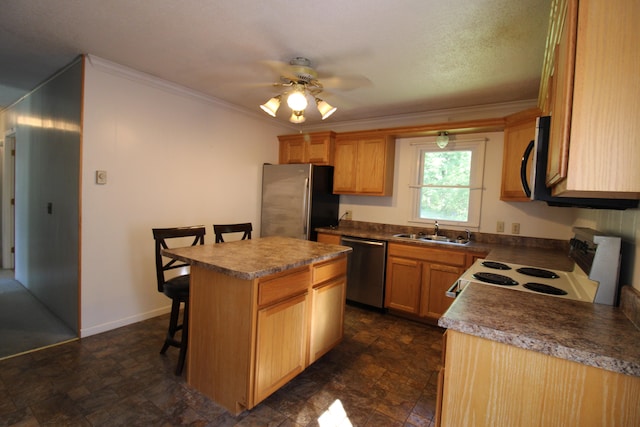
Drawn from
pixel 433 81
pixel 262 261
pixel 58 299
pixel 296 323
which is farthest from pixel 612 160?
pixel 58 299

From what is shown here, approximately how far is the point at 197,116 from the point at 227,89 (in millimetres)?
488

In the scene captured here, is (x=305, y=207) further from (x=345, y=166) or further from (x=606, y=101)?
(x=606, y=101)

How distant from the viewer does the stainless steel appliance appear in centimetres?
Result: 123

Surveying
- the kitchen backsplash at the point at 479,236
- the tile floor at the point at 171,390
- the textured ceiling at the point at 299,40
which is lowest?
the tile floor at the point at 171,390

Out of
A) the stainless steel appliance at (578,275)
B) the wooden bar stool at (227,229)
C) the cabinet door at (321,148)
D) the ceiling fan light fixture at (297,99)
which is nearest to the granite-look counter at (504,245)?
the stainless steel appliance at (578,275)

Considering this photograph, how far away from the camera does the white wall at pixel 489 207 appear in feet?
9.84

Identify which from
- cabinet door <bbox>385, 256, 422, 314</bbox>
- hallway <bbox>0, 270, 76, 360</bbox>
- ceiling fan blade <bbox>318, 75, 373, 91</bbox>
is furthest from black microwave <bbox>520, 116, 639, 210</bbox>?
hallway <bbox>0, 270, 76, 360</bbox>

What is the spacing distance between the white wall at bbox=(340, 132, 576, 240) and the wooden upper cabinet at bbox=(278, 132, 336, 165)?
68cm

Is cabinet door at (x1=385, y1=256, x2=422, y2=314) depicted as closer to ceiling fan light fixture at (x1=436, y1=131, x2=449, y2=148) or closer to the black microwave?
ceiling fan light fixture at (x1=436, y1=131, x2=449, y2=148)

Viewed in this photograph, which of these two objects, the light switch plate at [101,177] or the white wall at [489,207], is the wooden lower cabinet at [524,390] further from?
the light switch plate at [101,177]

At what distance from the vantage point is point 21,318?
2.88 metres

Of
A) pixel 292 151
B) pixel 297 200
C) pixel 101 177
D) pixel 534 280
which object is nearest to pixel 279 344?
pixel 534 280

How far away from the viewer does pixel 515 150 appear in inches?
Result: 112

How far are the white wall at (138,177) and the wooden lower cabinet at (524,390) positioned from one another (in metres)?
2.89
